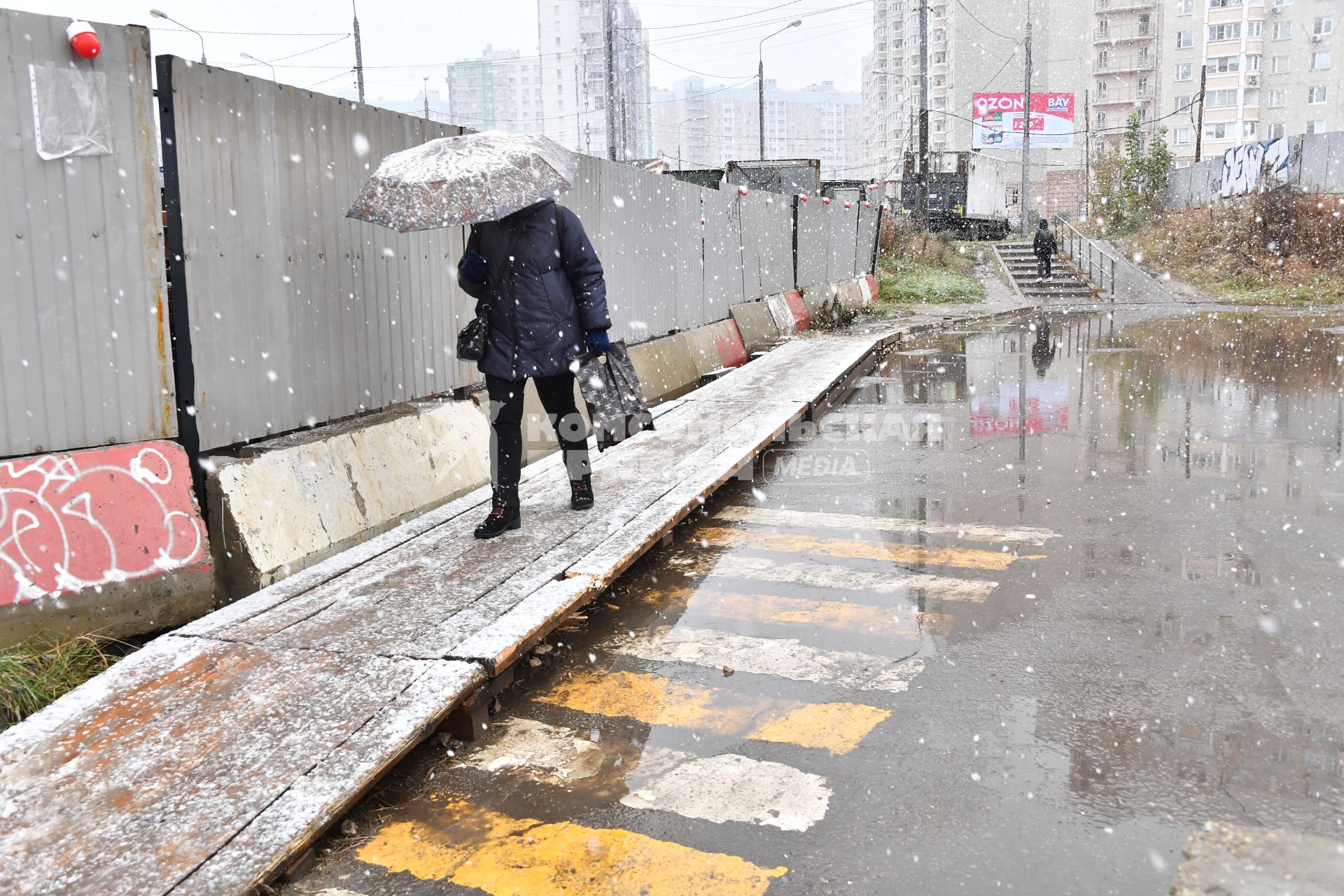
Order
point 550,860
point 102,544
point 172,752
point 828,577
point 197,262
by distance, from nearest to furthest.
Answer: point 550,860, point 172,752, point 102,544, point 197,262, point 828,577

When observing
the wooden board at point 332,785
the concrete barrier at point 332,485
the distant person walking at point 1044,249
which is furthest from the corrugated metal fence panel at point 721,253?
the distant person walking at point 1044,249

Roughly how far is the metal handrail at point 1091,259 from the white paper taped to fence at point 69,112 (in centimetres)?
2703

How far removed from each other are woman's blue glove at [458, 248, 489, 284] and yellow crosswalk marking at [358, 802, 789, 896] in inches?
131

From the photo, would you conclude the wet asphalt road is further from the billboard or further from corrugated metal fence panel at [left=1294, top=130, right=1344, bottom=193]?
the billboard

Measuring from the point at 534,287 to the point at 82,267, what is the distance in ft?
7.13

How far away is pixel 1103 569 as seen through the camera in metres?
5.60

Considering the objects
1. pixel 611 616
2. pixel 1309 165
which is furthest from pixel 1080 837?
pixel 1309 165

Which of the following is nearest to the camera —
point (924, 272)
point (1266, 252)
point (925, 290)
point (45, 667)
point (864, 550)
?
point (45, 667)

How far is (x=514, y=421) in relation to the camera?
5.88 meters

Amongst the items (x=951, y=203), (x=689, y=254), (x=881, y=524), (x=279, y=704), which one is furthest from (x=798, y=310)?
(x=951, y=203)

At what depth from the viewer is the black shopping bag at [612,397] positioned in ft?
20.1

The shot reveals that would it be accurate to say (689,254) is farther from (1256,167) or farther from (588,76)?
(588,76)

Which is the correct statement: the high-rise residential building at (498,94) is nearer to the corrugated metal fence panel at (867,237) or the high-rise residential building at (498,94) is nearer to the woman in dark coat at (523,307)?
the corrugated metal fence panel at (867,237)

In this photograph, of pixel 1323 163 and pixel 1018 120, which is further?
pixel 1018 120
